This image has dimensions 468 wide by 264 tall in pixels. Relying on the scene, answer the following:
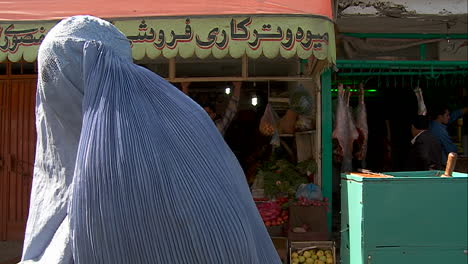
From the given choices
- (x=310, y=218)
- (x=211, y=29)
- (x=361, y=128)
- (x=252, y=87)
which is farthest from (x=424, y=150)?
(x=211, y=29)

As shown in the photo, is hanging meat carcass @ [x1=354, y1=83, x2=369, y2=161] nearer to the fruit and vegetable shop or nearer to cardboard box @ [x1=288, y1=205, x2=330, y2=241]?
the fruit and vegetable shop

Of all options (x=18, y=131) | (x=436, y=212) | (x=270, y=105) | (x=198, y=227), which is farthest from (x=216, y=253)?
(x=18, y=131)

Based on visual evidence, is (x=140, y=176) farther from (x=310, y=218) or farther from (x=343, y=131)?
(x=343, y=131)

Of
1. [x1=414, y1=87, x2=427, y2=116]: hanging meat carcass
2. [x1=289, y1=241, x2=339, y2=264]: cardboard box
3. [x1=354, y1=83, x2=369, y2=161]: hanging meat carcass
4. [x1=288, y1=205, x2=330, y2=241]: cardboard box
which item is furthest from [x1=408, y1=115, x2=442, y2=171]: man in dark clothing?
[x1=289, y1=241, x2=339, y2=264]: cardboard box

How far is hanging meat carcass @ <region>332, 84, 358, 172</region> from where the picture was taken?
18.8ft

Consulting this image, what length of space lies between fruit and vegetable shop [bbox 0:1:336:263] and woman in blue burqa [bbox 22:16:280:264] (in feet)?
10.2

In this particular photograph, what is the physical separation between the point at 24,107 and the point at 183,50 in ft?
9.71

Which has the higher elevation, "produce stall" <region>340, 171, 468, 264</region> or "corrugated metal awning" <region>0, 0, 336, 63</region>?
"corrugated metal awning" <region>0, 0, 336, 63</region>

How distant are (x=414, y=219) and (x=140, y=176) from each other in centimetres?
325

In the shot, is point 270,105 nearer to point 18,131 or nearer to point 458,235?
point 458,235

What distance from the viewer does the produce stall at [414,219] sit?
3.82 metres

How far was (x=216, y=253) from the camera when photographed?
1066 mm

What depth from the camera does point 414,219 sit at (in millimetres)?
3836

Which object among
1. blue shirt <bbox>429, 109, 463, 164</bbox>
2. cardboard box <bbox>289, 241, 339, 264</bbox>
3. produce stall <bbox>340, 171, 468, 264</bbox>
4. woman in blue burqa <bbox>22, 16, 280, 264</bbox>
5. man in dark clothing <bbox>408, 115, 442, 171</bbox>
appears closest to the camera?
woman in blue burqa <bbox>22, 16, 280, 264</bbox>
